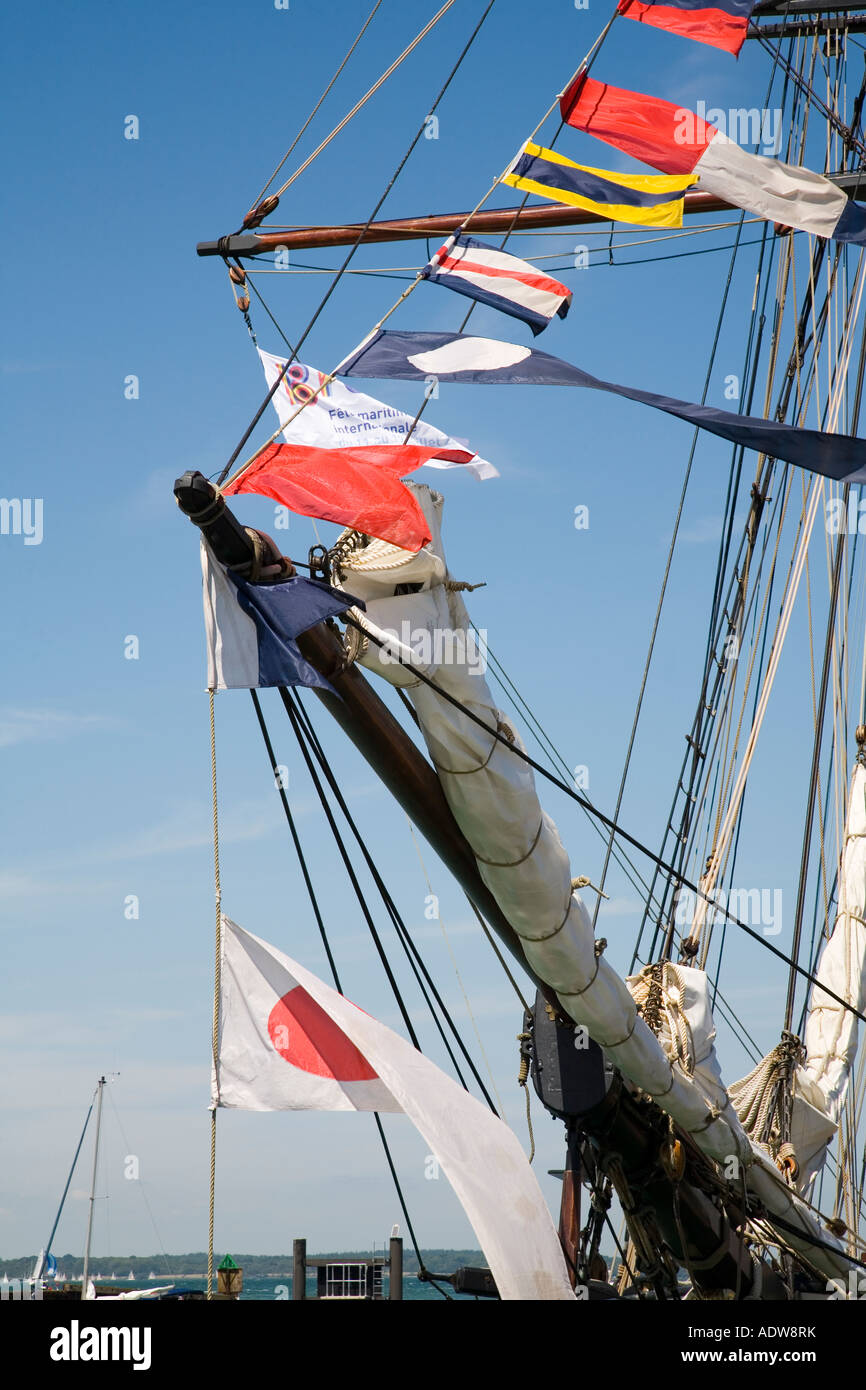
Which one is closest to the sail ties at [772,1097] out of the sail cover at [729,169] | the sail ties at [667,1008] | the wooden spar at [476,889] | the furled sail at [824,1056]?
the furled sail at [824,1056]

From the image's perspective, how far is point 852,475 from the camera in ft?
31.6

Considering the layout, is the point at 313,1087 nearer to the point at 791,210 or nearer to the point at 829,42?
the point at 791,210

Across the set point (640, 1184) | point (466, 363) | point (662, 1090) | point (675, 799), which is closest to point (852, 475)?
point (466, 363)

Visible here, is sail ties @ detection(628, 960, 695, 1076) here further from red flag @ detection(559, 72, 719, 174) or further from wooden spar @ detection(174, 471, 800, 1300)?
red flag @ detection(559, 72, 719, 174)

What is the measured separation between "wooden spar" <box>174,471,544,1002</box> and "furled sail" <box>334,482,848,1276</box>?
0.14 metres

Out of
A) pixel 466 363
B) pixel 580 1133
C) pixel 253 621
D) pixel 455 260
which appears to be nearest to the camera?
pixel 253 621

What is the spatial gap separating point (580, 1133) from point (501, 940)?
80.6 inches

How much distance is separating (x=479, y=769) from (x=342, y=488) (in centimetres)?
197

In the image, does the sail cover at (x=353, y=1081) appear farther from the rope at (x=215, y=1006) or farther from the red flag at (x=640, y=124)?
the red flag at (x=640, y=124)

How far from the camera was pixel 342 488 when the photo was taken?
28.7 feet

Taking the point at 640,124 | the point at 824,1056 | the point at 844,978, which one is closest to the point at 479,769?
the point at 640,124

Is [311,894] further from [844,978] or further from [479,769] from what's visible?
[844,978]

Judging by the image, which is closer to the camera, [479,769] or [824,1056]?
[479,769]

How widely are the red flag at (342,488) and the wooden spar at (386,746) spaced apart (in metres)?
0.48
